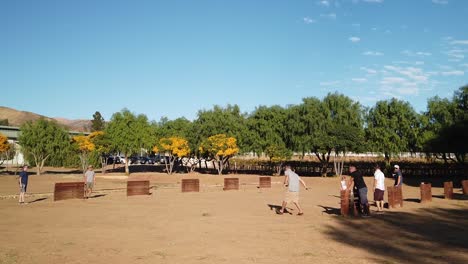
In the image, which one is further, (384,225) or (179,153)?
(179,153)

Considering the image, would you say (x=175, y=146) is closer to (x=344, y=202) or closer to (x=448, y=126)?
(x=448, y=126)

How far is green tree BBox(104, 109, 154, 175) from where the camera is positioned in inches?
2110

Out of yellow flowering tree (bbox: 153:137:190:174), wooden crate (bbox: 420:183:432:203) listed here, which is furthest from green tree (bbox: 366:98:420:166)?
wooden crate (bbox: 420:183:432:203)

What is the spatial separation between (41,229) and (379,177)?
12834 mm

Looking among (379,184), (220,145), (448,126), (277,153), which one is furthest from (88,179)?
(448,126)

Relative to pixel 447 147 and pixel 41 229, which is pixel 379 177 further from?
pixel 447 147

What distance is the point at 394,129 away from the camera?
50219 millimetres

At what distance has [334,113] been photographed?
51125 mm

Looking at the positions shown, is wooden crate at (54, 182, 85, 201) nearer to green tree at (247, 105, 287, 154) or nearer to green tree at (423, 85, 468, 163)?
green tree at (247, 105, 287, 154)

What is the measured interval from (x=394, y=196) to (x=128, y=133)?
40.7 meters

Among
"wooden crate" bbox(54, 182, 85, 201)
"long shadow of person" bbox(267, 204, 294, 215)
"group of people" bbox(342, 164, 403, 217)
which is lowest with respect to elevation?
"long shadow of person" bbox(267, 204, 294, 215)

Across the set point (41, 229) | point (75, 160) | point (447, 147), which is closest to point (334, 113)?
point (447, 147)

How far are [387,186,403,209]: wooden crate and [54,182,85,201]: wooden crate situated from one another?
53.1 feet

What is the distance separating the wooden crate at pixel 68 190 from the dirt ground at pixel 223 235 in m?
2.10
